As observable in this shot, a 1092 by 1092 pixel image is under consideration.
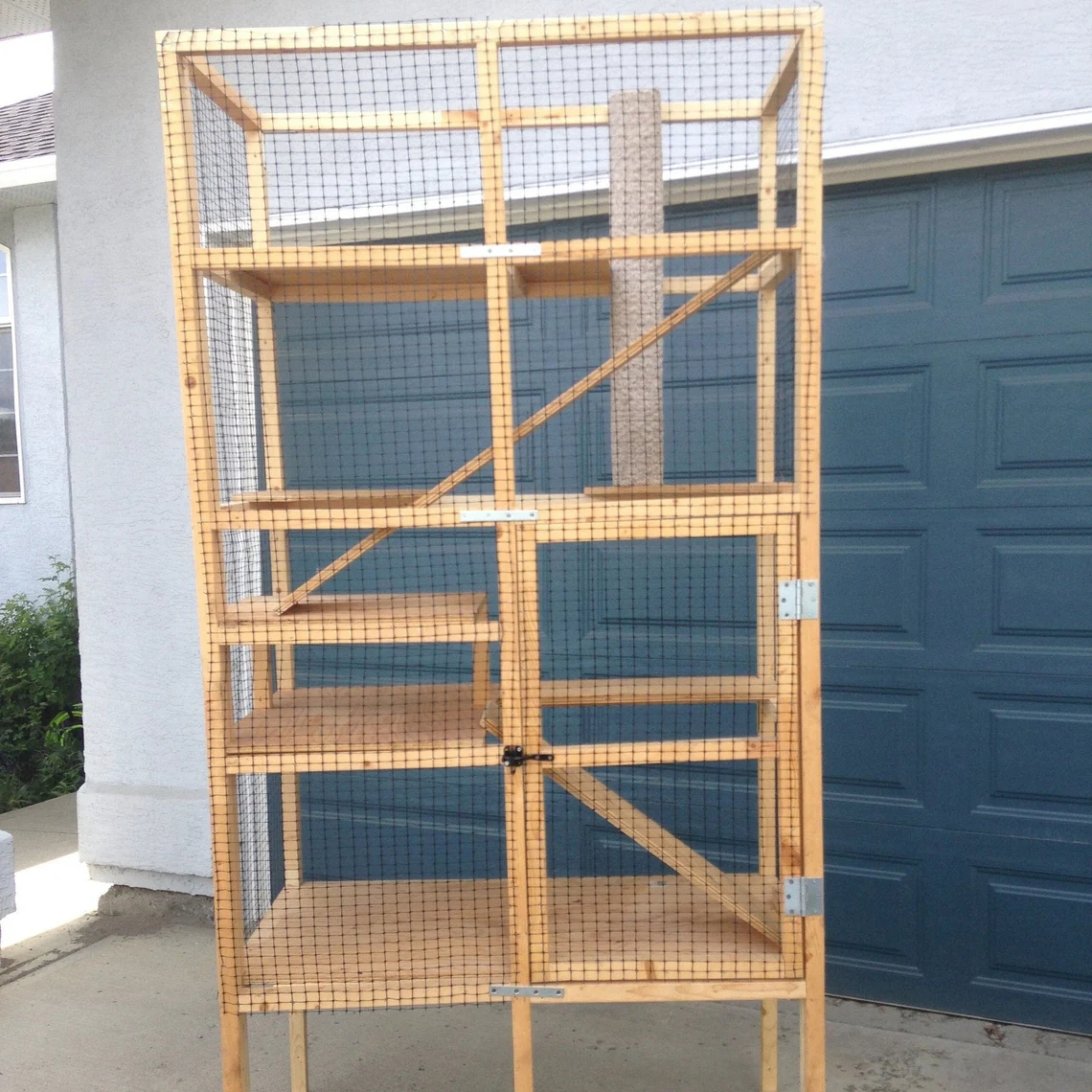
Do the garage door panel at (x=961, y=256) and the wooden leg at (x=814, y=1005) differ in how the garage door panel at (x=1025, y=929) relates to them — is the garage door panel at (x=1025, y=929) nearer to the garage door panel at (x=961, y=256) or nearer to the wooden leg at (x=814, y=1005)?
the wooden leg at (x=814, y=1005)

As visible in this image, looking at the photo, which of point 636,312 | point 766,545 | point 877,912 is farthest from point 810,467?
point 877,912

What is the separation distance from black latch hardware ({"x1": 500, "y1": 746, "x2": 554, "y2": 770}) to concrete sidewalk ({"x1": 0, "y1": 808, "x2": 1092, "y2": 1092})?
1.17 meters

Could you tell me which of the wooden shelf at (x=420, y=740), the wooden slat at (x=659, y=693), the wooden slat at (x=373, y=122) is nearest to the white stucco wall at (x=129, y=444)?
the wooden slat at (x=373, y=122)

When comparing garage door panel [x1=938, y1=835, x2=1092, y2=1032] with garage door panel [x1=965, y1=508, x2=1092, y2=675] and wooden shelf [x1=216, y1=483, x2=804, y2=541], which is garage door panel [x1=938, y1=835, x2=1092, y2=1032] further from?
wooden shelf [x1=216, y1=483, x2=804, y2=541]

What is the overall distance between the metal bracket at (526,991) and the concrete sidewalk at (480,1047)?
Answer: 29.9 inches

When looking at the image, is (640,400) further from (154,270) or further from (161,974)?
(161,974)

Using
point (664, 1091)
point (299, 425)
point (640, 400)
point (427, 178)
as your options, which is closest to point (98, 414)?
point (299, 425)

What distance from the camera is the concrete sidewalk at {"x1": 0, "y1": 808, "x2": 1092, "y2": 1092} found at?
295cm

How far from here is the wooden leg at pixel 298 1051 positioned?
2.81m

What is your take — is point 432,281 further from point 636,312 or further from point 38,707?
point 38,707

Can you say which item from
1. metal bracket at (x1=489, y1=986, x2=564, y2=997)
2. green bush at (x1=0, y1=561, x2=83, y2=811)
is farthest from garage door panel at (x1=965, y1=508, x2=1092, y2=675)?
green bush at (x1=0, y1=561, x2=83, y2=811)

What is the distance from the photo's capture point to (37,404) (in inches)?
292

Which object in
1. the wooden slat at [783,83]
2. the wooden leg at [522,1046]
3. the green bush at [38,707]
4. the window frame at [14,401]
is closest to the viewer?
the wooden slat at [783,83]

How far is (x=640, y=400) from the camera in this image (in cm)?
236
